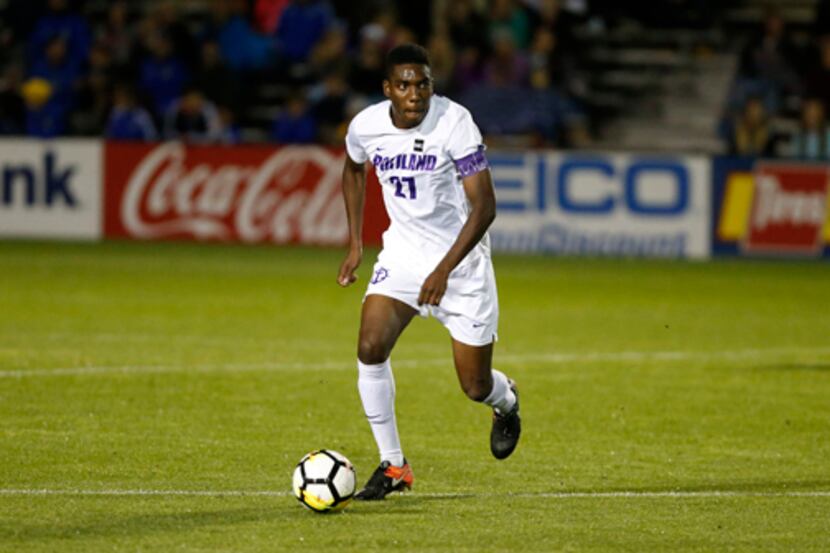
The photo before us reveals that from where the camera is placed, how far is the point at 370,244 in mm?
23312

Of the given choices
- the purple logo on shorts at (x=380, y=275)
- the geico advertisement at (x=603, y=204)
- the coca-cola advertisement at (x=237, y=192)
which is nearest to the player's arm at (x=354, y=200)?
the purple logo on shorts at (x=380, y=275)

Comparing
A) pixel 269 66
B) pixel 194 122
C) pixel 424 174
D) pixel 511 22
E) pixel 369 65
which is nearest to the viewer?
pixel 424 174

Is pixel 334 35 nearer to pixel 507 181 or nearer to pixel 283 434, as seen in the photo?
pixel 507 181

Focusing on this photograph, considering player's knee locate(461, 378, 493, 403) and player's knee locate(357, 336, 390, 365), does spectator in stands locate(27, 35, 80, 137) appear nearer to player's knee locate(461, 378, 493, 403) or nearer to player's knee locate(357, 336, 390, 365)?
player's knee locate(461, 378, 493, 403)

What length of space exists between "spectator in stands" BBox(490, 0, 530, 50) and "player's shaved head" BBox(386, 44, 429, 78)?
58.1ft

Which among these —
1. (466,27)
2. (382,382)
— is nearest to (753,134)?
(466,27)

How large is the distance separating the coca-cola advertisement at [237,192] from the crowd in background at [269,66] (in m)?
0.77

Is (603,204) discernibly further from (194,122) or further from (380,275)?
(380,275)

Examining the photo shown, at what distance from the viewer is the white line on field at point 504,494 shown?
793 cm

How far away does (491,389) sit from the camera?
850cm

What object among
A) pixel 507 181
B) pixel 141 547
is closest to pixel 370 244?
pixel 507 181

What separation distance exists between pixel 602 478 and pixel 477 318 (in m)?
1.14

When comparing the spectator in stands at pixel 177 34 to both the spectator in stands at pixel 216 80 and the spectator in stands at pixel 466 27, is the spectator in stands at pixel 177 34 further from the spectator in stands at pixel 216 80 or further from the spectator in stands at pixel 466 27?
the spectator in stands at pixel 466 27

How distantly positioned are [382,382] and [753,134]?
15933 mm
